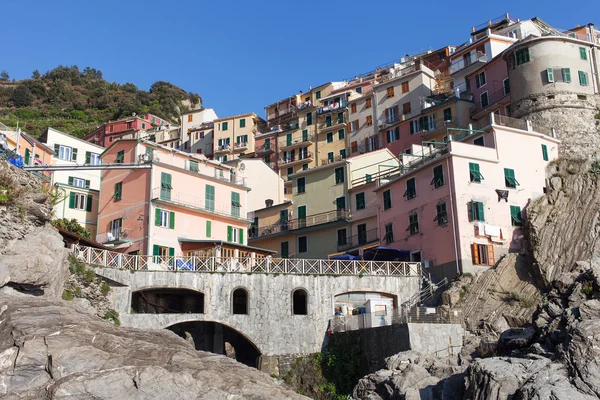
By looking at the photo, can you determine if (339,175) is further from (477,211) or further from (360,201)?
(477,211)

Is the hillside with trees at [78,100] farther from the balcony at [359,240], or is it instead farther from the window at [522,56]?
the window at [522,56]

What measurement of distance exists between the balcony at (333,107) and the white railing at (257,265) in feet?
121

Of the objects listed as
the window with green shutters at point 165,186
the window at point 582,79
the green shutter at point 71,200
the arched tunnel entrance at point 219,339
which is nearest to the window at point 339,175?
the window with green shutters at point 165,186

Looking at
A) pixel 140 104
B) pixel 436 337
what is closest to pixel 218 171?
pixel 436 337

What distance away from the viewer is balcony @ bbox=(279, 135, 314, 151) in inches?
3196

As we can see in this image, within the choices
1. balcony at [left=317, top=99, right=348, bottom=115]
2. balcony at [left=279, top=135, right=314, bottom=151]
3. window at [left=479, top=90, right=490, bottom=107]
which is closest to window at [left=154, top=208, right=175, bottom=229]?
window at [left=479, top=90, right=490, bottom=107]

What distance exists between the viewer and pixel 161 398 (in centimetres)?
1856

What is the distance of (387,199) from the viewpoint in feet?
169

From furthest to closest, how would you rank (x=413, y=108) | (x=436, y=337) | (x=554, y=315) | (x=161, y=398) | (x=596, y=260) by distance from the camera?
(x=413, y=108) → (x=436, y=337) → (x=596, y=260) → (x=554, y=315) → (x=161, y=398)

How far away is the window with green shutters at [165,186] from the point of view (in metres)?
49.6

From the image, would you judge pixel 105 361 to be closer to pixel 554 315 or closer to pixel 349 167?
pixel 554 315

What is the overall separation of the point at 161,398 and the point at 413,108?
55.7m

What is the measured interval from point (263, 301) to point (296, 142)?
41721 millimetres

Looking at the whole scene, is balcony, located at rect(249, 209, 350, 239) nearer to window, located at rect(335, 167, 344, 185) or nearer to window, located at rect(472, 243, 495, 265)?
window, located at rect(335, 167, 344, 185)
